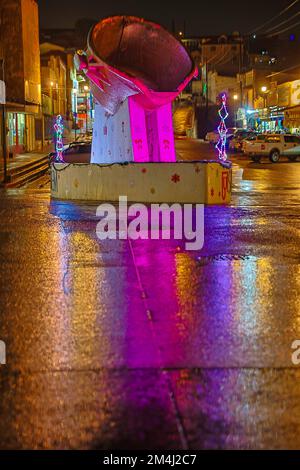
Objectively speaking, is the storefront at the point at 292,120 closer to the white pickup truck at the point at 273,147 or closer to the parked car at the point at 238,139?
the parked car at the point at 238,139

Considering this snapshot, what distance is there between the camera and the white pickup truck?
38594 mm

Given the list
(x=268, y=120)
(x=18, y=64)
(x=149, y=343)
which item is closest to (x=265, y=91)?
(x=268, y=120)

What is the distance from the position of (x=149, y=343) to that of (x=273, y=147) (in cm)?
3432

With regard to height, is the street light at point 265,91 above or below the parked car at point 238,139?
above

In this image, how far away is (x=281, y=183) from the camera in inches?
946

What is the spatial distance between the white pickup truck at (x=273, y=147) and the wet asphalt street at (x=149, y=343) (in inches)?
1111

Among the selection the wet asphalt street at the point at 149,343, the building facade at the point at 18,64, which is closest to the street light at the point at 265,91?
the building facade at the point at 18,64

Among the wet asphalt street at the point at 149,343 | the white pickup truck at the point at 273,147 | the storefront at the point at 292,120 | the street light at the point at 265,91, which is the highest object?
the street light at the point at 265,91

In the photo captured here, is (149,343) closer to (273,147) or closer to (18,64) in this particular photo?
(273,147)

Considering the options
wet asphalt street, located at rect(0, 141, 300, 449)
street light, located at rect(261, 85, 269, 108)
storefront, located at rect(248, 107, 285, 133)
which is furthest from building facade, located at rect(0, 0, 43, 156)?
wet asphalt street, located at rect(0, 141, 300, 449)

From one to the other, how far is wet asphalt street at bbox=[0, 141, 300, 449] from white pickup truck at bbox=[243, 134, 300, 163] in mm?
28222

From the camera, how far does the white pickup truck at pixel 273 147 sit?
38.6 m

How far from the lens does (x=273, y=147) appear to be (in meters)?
38.6

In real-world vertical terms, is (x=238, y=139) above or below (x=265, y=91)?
below
